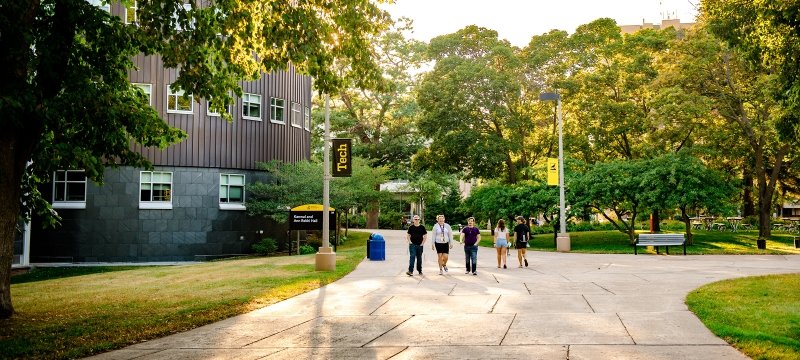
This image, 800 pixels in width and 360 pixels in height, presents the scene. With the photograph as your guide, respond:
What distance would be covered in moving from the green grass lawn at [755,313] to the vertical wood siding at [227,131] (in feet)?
76.5

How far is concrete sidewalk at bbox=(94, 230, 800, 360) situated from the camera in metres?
8.05

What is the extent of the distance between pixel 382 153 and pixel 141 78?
24.1 m

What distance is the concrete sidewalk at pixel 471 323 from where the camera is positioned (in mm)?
8055

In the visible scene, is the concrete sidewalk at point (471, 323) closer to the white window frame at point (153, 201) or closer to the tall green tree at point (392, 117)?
the white window frame at point (153, 201)

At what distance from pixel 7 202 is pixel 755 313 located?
12.6 metres

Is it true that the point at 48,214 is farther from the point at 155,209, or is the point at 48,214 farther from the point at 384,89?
the point at 155,209

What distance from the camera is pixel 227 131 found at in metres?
31.6

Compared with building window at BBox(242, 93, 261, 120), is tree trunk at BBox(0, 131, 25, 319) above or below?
below

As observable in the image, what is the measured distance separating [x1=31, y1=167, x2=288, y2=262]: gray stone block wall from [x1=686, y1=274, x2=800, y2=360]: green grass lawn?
76.6 feet

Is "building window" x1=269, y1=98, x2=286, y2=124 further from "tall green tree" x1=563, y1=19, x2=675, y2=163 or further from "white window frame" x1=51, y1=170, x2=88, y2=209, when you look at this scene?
"tall green tree" x1=563, y1=19, x2=675, y2=163

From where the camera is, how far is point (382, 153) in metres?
51.6

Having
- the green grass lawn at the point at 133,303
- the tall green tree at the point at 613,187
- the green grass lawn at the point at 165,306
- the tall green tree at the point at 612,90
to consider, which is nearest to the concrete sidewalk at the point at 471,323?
the green grass lawn at the point at 165,306

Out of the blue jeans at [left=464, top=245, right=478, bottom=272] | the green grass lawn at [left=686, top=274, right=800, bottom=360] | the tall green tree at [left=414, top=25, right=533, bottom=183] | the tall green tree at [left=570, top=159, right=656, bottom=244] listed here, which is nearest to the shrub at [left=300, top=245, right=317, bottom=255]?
the tall green tree at [left=414, top=25, right=533, bottom=183]

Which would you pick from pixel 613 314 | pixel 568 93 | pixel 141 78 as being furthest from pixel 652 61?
pixel 613 314
